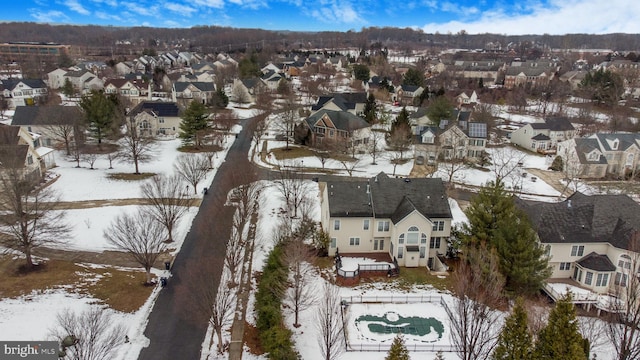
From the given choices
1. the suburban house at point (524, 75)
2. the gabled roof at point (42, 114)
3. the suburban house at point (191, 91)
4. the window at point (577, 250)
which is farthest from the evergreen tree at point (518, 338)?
the suburban house at point (524, 75)

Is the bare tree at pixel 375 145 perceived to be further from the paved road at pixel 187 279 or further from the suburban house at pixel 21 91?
the suburban house at pixel 21 91

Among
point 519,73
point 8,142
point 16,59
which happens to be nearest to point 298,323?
point 8,142

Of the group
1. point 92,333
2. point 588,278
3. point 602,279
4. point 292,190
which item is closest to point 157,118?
point 292,190

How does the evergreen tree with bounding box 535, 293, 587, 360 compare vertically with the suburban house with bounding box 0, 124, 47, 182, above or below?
below

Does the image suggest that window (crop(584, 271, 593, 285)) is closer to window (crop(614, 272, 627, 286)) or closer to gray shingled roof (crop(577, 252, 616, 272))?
gray shingled roof (crop(577, 252, 616, 272))

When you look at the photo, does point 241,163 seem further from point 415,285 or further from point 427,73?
point 427,73

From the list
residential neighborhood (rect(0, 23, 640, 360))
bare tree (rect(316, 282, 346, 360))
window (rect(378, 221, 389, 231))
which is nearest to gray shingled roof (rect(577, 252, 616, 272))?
residential neighborhood (rect(0, 23, 640, 360))

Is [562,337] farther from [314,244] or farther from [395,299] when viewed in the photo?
[314,244]
